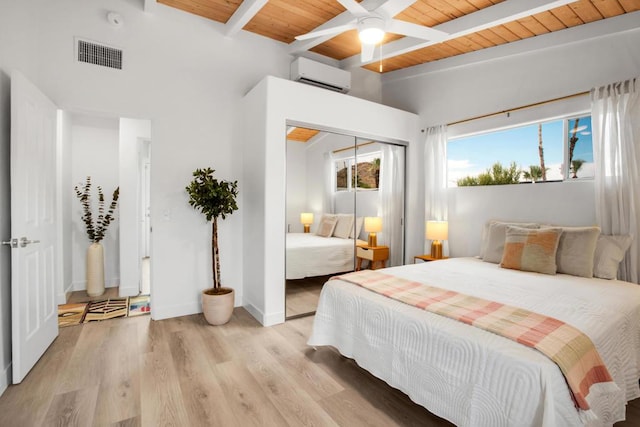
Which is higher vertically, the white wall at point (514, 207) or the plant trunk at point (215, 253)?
the white wall at point (514, 207)

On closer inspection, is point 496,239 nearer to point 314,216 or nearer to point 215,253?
point 314,216

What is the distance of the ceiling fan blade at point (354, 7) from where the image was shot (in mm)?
2184

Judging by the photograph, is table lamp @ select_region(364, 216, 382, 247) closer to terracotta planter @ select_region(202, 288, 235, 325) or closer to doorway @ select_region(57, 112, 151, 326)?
terracotta planter @ select_region(202, 288, 235, 325)

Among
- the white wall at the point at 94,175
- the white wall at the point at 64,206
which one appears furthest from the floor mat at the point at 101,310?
the white wall at the point at 94,175

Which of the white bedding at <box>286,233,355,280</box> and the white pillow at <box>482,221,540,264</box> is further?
the white bedding at <box>286,233,355,280</box>

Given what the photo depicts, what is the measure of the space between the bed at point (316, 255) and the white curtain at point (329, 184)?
36cm

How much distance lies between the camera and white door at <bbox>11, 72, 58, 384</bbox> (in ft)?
7.04

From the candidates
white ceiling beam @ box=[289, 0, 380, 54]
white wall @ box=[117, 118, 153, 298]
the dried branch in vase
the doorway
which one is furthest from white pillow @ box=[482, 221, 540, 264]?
the dried branch in vase

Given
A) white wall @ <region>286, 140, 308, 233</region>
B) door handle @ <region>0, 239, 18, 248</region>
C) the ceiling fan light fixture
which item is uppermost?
the ceiling fan light fixture

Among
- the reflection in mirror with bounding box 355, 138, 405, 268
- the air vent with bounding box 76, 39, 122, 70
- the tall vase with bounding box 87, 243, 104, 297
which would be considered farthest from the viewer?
the tall vase with bounding box 87, 243, 104, 297

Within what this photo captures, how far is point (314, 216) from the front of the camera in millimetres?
3609

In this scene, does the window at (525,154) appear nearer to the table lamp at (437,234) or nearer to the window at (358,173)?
the table lamp at (437,234)

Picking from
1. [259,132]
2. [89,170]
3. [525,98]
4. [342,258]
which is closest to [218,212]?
[259,132]

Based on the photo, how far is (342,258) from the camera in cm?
381
